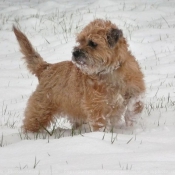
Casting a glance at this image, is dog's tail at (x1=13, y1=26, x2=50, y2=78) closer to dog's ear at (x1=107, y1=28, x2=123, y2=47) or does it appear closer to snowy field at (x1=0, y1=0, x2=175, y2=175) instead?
snowy field at (x1=0, y1=0, x2=175, y2=175)

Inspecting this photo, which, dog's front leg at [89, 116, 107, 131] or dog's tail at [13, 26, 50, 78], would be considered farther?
dog's tail at [13, 26, 50, 78]

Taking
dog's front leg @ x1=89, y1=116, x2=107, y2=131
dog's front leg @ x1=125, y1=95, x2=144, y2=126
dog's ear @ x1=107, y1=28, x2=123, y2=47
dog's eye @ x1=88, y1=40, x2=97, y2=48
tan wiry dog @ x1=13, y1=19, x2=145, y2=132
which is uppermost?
dog's ear @ x1=107, y1=28, x2=123, y2=47

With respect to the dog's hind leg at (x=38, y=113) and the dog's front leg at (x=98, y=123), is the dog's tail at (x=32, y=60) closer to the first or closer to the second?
the dog's hind leg at (x=38, y=113)

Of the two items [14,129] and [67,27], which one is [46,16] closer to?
[67,27]

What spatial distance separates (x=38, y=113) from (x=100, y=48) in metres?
1.13

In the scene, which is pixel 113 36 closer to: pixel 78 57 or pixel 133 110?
pixel 78 57

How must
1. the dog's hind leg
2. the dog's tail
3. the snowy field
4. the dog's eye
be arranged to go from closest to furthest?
the snowy field
the dog's eye
the dog's hind leg
the dog's tail

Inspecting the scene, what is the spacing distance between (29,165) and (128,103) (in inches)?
70.3

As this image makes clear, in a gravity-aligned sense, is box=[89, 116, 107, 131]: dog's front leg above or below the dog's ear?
below

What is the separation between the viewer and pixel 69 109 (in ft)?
17.4

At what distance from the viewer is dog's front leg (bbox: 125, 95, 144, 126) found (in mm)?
5147

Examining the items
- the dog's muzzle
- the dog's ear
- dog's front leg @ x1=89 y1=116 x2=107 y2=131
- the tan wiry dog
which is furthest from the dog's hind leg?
the dog's ear

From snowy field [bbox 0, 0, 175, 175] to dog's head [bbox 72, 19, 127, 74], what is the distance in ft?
2.29

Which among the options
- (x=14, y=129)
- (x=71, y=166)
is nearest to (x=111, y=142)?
(x=71, y=166)
